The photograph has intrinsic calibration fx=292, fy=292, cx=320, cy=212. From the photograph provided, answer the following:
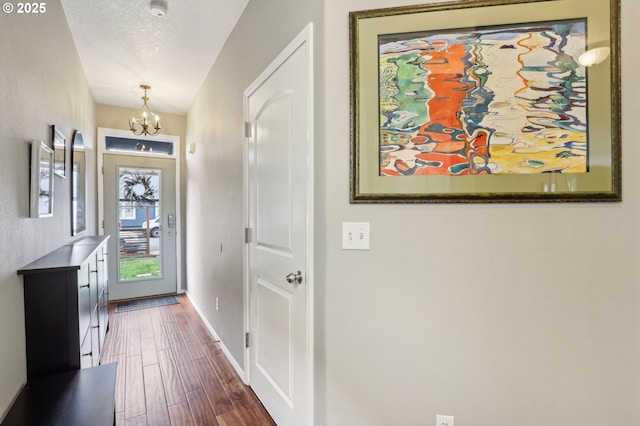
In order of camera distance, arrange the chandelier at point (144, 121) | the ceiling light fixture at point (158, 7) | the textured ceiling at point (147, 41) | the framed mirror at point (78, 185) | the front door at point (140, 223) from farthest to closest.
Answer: the front door at point (140, 223) → the chandelier at point (144, 121) → the framed mirror at point (78, 185) → the textured ceiling at point (147, 41) → the ceiling light fixture at point (158, 7)

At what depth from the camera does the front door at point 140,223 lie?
403cm

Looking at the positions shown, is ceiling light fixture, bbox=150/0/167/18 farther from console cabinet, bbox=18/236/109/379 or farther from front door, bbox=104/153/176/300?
front door, bbox=104/153/176/300

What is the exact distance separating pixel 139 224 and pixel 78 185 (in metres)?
1.66

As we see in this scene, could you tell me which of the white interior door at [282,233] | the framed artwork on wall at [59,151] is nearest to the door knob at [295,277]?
the white interior door at [282,233]

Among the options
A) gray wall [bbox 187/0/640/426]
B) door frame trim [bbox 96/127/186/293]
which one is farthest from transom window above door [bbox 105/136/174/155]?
gray wall [bbox 187/0/640/426]

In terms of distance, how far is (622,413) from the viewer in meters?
1.05

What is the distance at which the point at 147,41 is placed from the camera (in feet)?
8.29

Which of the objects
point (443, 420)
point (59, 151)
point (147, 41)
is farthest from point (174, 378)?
point (147, 41)

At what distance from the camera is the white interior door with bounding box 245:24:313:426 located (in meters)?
1.44

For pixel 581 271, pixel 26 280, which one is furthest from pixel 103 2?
pixel 581 271

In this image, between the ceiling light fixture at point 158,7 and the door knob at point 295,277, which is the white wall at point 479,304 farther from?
the ceiling light fixture at point 158,7

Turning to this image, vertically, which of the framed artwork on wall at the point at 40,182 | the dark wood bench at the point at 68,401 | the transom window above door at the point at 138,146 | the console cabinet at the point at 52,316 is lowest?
the dark wood bench at the point at 68,401

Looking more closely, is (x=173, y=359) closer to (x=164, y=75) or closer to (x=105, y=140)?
(x=164, y=75)

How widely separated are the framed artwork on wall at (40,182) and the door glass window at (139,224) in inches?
102
